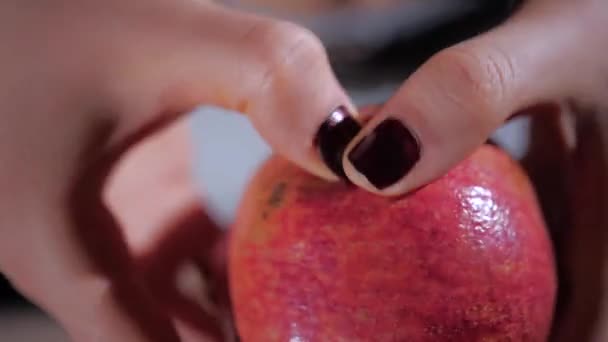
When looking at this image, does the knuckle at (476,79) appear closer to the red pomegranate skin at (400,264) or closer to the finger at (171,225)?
the red pomegranate skin at (400,264)

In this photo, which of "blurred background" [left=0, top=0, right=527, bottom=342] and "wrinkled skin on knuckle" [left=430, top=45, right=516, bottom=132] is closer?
"wrinkled skin on knuckle" [left=430, top=45, right=516, bottom=132]

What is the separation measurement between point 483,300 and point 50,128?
0.35m

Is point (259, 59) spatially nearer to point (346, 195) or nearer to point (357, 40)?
point (346, 195)

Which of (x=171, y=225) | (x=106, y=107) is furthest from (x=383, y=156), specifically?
(x=171, y=225)

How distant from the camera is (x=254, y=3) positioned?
2.27 ft

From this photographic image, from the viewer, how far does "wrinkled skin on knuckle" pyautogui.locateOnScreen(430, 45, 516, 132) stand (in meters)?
0.45

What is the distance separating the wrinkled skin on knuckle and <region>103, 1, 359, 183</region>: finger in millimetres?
64

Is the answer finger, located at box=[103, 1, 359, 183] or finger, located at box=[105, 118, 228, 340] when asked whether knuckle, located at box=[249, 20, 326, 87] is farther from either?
finger, located at box=[105, 118, 228, 340]

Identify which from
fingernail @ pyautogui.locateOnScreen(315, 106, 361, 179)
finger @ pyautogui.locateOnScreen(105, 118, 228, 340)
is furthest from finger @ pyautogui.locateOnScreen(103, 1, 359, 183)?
finger @ pyautogui.locateOnScreen(105, 118, 228, 340)

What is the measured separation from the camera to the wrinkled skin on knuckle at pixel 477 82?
451 millimetres

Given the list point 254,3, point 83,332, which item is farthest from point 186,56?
point 83,332

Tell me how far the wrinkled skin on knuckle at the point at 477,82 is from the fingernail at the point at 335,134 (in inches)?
2.4

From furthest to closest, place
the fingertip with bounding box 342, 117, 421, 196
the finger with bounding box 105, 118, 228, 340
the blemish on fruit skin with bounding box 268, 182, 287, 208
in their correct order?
the finger with bounding box 105, 118, 228, 340
the blemish on fruit skin with bounding box 268, 182, 287, 208
the fingertip with bounding box 342, 117, 421, 196

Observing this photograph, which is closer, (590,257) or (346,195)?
(346,195)
